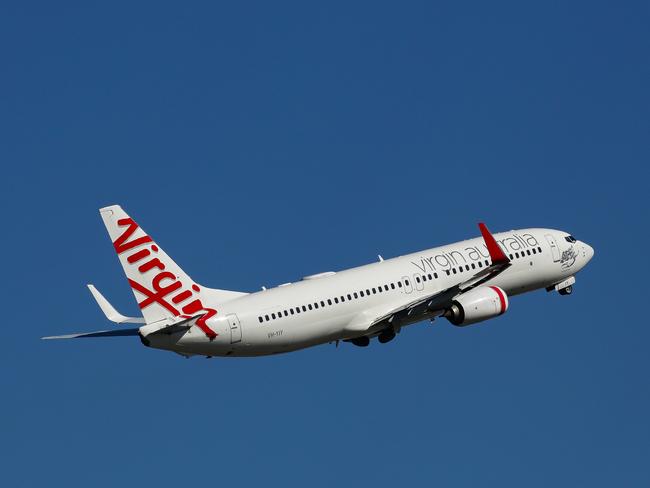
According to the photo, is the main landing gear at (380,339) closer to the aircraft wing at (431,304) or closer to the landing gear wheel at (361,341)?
the landing gear wheel at (361,341)

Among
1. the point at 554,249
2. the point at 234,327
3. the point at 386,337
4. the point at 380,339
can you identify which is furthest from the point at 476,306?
the point at 234,327

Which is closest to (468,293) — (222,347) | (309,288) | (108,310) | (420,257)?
(420,257)

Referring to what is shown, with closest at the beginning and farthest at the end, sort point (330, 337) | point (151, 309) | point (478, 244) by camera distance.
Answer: point (151, 309), point (330, 337), point (478, 244)

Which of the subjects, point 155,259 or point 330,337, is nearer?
point 155,259

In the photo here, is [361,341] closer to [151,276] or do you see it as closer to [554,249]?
[151,276]

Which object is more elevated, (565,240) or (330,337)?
(565,240)

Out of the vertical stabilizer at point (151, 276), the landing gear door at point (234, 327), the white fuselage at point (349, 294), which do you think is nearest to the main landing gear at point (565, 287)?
the white fuselage at point (349, 294)

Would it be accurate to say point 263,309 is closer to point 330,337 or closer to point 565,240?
point 330,337

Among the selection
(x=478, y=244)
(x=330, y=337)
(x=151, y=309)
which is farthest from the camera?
(x=478, y=244)
